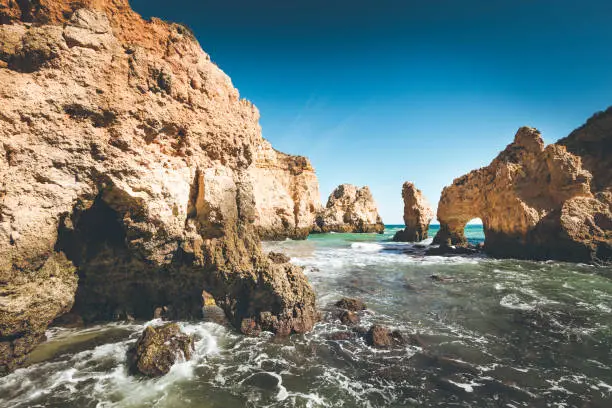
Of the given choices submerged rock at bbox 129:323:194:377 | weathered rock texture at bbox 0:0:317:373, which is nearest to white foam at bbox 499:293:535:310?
weathered rock texture at bbox 0:0:317:373

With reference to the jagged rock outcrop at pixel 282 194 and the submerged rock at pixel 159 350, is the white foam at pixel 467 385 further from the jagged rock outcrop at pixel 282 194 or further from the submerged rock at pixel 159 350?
the jagged rock outcrop at pixel 282 194

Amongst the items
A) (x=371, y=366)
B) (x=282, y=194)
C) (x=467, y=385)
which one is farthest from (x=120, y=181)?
(x=282, y=194)

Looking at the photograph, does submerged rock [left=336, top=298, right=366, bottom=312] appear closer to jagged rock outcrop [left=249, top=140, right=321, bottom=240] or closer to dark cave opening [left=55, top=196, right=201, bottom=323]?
dark cave opening [left=55, top=196, right=201, bottom=323]

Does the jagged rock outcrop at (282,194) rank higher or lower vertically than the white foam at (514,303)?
higher

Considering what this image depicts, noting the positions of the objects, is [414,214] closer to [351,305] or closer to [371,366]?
[351,305]

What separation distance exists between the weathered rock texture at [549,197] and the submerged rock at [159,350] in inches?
982

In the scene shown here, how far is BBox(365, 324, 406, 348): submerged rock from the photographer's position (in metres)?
7.08

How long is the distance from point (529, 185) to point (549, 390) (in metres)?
22.0

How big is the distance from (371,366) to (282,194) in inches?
1481

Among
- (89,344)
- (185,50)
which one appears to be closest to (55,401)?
(89,344)

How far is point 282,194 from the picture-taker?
4303 cm

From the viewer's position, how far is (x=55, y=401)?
4656mm

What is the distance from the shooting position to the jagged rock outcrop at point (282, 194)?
40.4 metres

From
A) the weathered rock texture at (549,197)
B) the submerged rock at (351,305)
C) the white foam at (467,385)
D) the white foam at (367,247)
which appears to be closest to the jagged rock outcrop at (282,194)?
the white foam at (367,247)
